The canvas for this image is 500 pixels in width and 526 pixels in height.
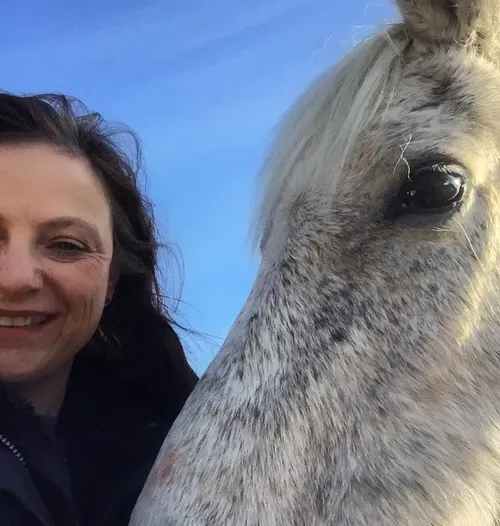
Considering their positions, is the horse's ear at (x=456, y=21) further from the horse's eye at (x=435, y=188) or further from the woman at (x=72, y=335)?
the woman at (x=72, y=335)

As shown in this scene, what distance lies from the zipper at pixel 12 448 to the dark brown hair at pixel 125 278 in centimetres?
53

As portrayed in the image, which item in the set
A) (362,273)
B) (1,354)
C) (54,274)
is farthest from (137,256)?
(362,273)

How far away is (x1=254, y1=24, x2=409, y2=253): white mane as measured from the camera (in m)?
1.64

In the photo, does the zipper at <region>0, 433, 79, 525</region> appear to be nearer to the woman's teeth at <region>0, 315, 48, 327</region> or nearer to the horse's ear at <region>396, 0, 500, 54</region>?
the woman's teeth at <region>0, 315, 48, 327</region>

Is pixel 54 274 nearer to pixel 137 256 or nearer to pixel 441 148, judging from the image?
pixel 137 256

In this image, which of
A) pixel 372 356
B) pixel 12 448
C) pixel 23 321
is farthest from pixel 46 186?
pixel 372 356

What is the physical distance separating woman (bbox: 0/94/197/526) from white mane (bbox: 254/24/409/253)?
552 millimetres

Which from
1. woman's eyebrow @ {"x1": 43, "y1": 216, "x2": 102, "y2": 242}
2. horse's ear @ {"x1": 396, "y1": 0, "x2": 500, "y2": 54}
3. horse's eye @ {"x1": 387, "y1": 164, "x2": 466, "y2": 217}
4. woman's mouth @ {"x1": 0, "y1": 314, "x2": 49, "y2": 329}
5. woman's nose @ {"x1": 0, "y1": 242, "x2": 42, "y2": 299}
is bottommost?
woman's mouth @ {"x1": 0, "y1": 314, "x2": 49, "y2": 329}

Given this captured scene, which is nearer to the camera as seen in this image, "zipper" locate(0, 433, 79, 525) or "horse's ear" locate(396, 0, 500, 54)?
"zipper" locate(0, 433, 79, 525)

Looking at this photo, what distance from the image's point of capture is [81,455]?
180 cm

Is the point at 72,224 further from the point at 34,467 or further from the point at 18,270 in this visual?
the point at 34,467

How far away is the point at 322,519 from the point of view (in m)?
1.37

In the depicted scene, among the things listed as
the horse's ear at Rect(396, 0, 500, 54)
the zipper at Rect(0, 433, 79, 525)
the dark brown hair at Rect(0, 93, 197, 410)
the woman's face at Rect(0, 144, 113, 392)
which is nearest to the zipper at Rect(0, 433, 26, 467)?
the zipper at Rect(0, 433, 79, 525)

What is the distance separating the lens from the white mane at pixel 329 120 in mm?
1645
